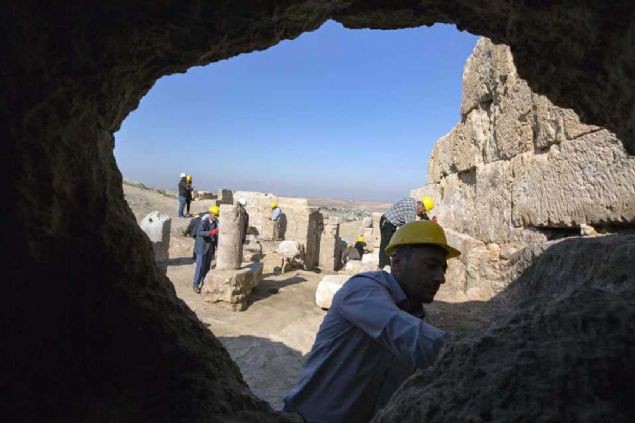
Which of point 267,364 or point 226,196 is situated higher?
point 226,196

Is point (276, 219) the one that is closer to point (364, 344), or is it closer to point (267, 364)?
point (267, 364)

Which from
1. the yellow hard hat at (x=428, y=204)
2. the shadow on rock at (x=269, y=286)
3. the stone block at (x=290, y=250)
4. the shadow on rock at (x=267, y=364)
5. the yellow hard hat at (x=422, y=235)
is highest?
the yellow hard hat at (x=428, y=204)

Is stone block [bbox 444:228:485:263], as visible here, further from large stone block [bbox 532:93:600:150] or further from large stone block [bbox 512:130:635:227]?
large stone block [bbox 532:93:600:150]

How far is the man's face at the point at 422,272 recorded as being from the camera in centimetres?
194

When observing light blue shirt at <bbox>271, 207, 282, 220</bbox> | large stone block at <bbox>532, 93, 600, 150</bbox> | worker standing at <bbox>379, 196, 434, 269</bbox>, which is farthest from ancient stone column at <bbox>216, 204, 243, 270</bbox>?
light blue shirt at <bbox>271, 207, 282, 220</bbox>

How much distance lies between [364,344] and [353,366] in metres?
0.11

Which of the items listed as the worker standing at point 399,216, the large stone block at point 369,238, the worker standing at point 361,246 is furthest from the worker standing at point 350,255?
the worker standing at point 399,216

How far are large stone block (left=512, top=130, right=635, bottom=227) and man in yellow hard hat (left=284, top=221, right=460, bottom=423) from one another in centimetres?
152

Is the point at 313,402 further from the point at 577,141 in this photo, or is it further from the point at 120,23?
the point at 577,141

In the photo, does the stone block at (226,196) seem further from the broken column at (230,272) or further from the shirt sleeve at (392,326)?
the shirt sleeve at (392,326)

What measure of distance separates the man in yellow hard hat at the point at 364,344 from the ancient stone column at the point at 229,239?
664 centimetres

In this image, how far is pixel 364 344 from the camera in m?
1.77

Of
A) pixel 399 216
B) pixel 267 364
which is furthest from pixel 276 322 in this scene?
pixel 399 216

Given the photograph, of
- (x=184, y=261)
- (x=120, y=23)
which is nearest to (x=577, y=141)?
(x=120, y=23)
